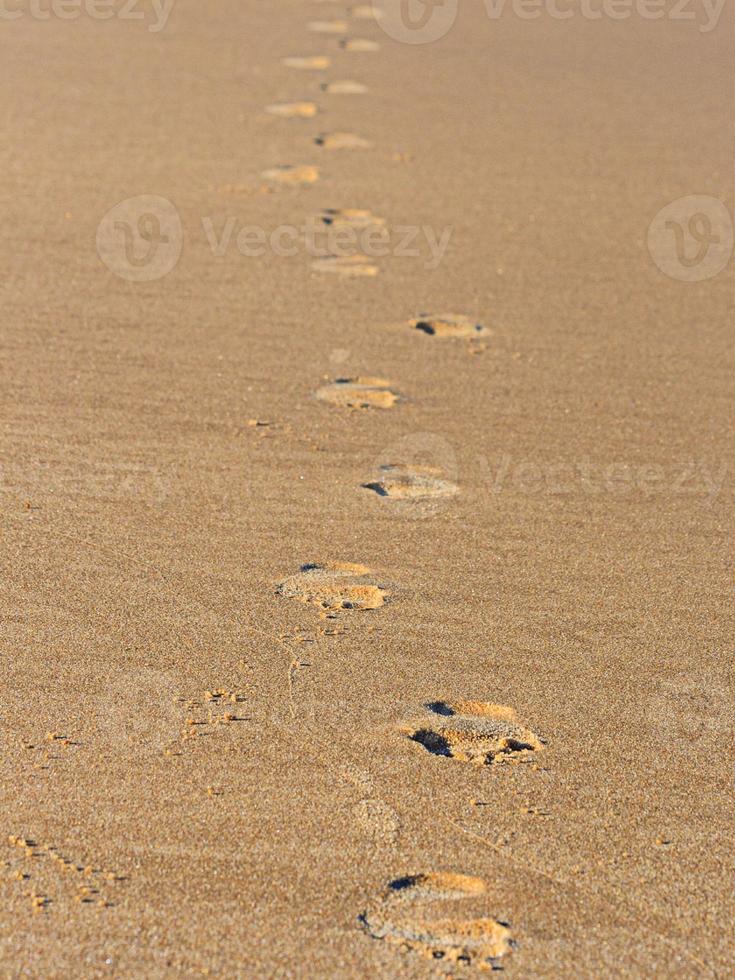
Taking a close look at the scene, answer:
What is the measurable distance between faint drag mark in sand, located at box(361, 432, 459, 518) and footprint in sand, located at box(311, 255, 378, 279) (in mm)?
1819

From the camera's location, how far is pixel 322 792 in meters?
3.01

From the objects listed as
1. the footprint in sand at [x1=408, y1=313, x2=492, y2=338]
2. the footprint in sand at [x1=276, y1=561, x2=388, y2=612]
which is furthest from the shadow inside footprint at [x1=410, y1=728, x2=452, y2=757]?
the footprint in sand at [x1=408, y1=313, x2=492, y2=338]

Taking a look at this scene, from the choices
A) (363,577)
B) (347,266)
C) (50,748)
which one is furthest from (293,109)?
(50,748)

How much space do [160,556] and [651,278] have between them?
3.67m

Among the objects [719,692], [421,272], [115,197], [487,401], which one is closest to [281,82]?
[115,197]

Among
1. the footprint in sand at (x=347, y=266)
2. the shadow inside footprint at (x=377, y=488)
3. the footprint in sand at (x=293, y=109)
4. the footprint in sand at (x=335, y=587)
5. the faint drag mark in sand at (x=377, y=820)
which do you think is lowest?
the faint drag mark in sand at (x=377, y=820)

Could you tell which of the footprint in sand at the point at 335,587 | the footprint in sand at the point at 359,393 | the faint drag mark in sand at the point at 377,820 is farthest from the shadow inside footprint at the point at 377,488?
the faint drag mark in sand at the point at 377,820

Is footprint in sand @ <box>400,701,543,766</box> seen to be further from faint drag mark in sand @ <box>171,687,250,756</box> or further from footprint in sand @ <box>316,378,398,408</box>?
footprint in sand @ <box>316,378,398,408</box>

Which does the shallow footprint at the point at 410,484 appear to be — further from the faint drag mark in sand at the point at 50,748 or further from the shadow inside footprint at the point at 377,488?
the faint drag mark in sand at the point at 50,748

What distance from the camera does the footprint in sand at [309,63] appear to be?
10.8 m

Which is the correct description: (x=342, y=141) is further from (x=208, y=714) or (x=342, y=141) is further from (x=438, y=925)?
(x=438, y=925)

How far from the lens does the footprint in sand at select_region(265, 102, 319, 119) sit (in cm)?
932

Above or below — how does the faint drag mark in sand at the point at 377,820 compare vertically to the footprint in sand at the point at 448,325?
Result: below

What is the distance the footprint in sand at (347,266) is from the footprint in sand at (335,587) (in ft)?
9.33
